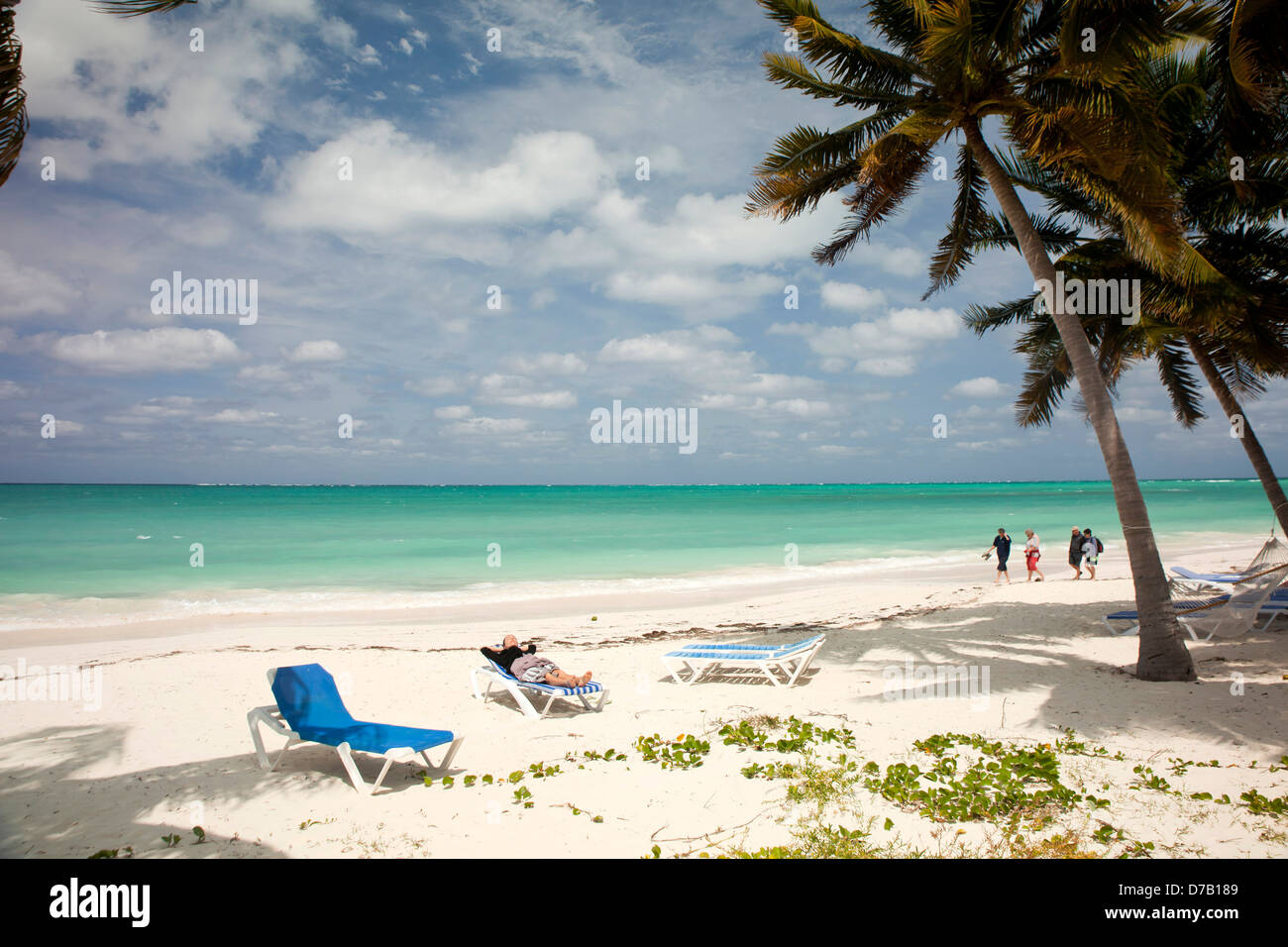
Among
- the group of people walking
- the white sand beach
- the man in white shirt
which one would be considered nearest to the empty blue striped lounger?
the white sand beach

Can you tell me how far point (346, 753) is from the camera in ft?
17.3

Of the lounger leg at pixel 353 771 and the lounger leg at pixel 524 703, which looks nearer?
the lounger leg at pixel 353 771

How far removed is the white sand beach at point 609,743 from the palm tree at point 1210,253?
433 cm

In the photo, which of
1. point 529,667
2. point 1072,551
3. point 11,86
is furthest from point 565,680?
point 1072,551

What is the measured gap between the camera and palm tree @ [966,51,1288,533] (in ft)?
32.7

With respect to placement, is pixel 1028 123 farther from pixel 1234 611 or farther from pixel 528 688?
pixel 528 688

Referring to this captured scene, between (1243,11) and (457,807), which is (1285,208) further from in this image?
(457,807)

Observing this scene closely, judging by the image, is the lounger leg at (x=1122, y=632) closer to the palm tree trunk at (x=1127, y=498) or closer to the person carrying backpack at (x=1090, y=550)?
the palm tree trunk at (x=1127, y=498)

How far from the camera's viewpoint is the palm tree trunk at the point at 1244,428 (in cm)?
1106

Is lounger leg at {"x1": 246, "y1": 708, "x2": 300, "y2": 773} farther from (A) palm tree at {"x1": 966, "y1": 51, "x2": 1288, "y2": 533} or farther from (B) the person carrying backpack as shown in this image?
(B) the person carrying backpack

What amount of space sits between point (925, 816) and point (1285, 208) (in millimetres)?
11868

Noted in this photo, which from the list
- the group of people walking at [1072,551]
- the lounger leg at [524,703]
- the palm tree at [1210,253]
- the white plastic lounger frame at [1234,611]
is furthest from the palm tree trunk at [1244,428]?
the lounger leg at [524,703]
